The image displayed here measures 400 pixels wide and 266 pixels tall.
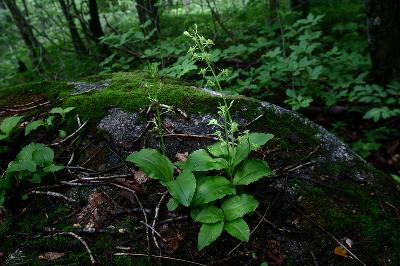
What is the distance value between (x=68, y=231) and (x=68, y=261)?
0.23m

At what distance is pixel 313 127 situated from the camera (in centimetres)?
310

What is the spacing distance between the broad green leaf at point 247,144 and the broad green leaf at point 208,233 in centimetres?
48

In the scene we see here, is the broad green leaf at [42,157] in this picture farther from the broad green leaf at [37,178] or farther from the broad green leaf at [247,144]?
the broad green leaf at [247,144]

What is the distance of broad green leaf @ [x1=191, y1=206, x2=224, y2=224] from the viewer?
208 cm

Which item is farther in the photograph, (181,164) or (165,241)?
(181,164)

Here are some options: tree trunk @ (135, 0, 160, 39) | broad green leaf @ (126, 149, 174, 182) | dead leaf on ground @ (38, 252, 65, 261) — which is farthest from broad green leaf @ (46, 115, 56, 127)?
tree trunk @ (135, 0, 160, 39)

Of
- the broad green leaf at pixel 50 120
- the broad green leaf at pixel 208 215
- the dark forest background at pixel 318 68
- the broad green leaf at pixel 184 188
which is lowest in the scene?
the dark forest background at pixel 318 68

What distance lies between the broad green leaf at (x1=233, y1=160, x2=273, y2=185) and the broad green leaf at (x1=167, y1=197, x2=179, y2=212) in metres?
0.41

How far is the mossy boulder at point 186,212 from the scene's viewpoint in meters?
2.10

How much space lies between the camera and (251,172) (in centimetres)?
230

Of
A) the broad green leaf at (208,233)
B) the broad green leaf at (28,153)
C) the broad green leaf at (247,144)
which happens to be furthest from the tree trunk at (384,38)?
the broad green leaf at (28,153)

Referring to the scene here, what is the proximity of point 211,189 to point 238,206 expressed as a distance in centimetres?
20

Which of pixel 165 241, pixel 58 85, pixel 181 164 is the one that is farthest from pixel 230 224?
pixel 58 85

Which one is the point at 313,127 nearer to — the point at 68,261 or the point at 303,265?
the point at 303,265
